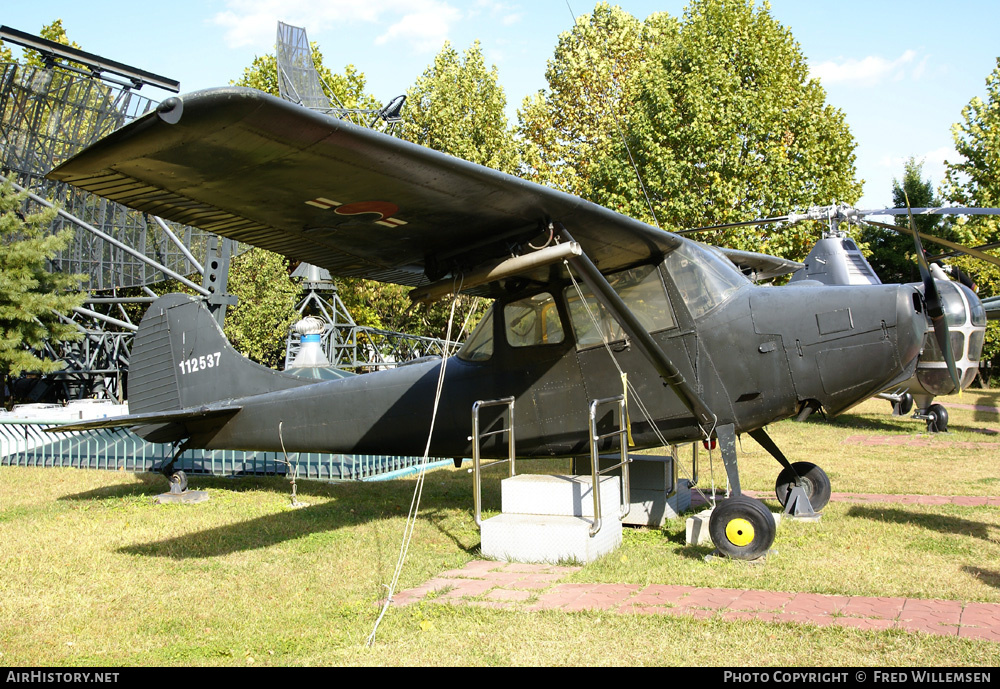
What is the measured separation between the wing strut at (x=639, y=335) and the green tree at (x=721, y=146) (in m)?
16.4

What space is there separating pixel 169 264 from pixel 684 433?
1084 inches

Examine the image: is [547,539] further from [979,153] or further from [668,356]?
[979,153]

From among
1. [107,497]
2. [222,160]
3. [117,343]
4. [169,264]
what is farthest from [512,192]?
[117,343]

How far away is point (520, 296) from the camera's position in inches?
320

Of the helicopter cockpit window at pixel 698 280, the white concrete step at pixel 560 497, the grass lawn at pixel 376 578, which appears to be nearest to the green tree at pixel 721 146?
the grass lawn at pixel 376 578

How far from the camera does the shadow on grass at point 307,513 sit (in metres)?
7.96

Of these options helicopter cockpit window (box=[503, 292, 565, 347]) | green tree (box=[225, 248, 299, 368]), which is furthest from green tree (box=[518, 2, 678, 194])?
helicopter cockpit window (box=[503, 292, 565, 347])

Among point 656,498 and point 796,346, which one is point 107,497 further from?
point 796,346

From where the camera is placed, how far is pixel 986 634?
4.56 meters

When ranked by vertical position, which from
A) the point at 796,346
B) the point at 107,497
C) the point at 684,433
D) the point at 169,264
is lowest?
the point at 107,497

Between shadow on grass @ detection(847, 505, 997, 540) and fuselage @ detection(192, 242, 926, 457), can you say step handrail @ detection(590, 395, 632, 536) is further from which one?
shadow on grass @ detection(847, 505, 997, 540)

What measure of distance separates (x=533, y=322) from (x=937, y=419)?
14.7 metres

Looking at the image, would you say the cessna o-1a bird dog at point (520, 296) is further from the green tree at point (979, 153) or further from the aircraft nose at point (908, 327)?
the green tree at point (979, 153)

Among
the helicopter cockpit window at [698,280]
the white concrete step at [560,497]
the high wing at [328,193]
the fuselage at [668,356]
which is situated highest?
the high wing at [328,193]
